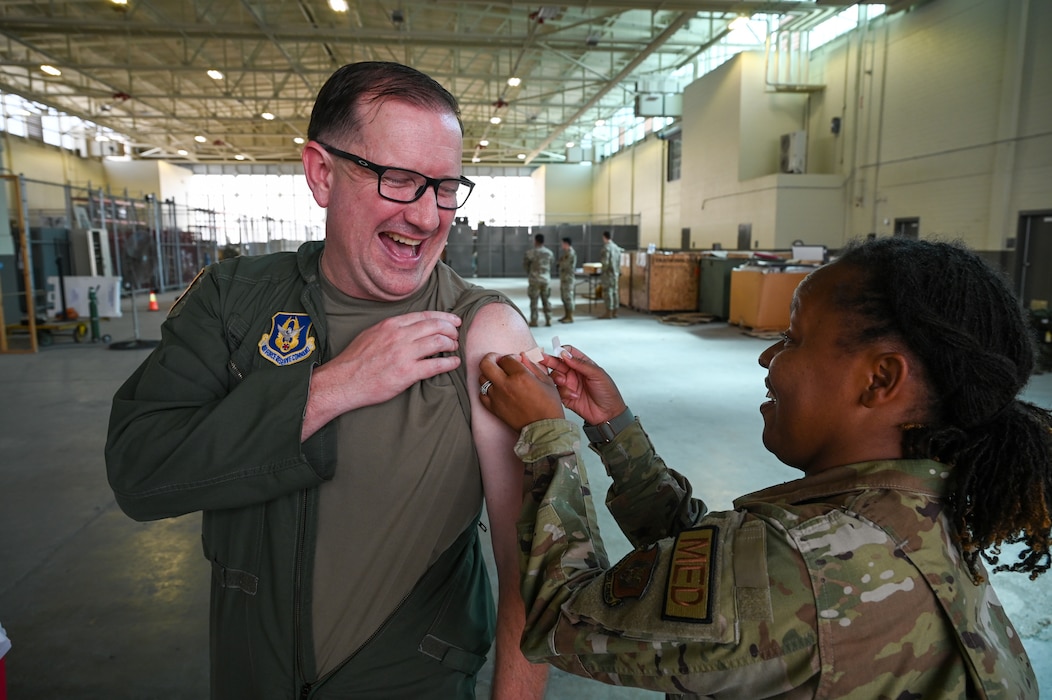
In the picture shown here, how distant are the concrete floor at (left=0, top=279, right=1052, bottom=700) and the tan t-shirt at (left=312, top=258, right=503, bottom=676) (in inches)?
57.5

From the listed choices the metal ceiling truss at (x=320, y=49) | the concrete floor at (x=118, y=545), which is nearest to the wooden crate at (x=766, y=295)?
the concrete floor at (x=118, y=545)

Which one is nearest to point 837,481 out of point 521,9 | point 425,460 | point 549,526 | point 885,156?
point 549,526

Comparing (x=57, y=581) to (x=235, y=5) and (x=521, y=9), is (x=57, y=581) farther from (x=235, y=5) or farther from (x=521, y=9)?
(x=235, y=5)

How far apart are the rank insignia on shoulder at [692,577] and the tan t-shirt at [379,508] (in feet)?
1.41

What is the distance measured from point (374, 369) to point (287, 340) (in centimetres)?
24

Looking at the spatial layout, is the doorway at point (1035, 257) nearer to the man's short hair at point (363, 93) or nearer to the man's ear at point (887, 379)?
the man's ear at point (887, 379)

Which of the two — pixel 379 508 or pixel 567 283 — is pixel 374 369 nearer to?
pixel 379 508

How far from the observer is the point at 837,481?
35.2 inches

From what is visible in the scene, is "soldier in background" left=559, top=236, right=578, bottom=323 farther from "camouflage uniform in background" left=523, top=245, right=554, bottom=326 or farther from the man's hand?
the man's hand

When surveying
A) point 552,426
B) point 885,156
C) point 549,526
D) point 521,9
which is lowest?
point 549,526

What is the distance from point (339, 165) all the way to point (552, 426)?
580 millimetres

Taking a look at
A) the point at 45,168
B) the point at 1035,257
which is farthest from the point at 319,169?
the point at 45,168

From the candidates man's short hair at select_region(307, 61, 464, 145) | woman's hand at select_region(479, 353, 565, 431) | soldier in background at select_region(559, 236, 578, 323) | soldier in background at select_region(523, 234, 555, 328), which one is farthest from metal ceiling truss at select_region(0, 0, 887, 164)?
woman's hand at select_region(479, 353, 565, 431)

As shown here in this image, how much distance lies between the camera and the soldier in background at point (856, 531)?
30.6 inches
